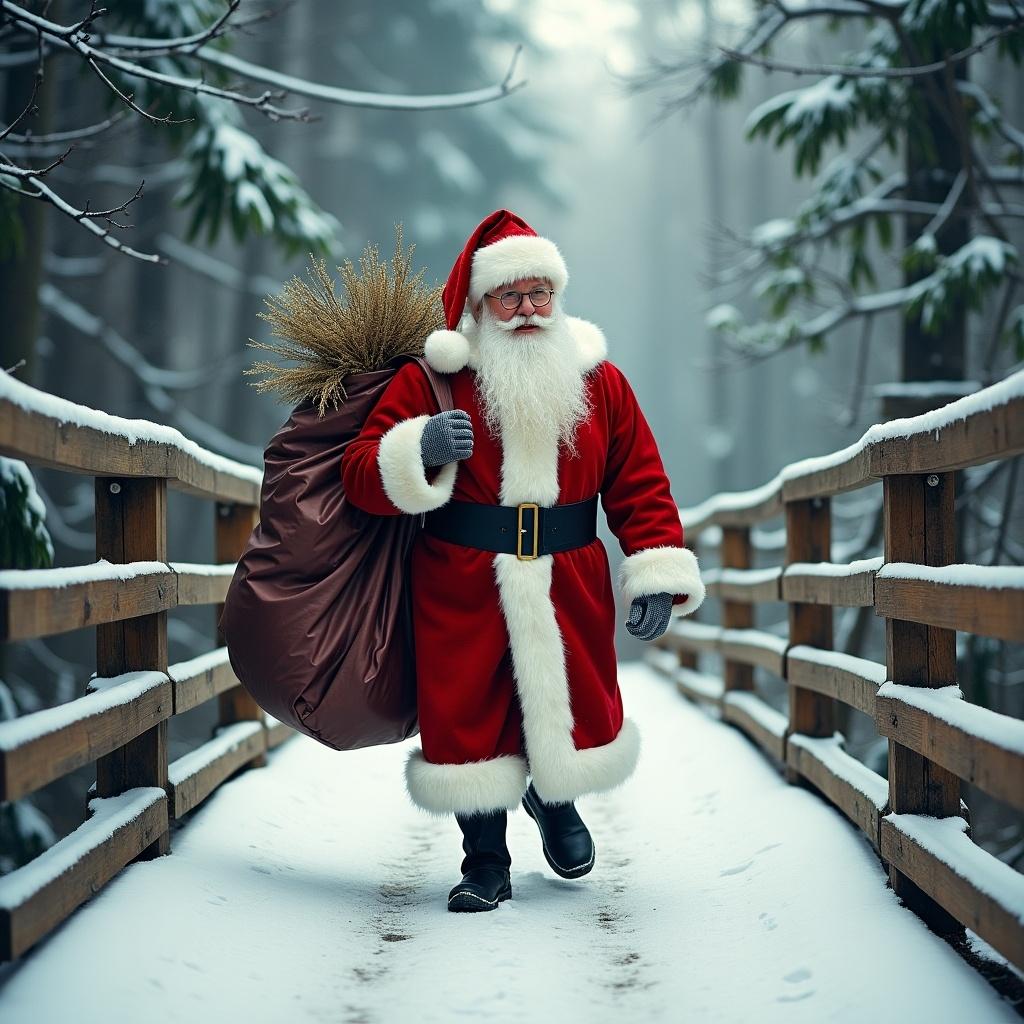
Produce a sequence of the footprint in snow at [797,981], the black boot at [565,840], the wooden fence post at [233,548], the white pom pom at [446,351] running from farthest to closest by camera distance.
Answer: the wooden fence post at [233,548] < the black boot at [565,840] < the white pom pom at [446,351] < the footprint in snow at [797,981]

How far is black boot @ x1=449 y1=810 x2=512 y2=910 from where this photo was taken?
131 inches

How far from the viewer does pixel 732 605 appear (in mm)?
6793

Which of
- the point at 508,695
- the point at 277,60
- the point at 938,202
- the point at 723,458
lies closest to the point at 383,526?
the point at 508,695

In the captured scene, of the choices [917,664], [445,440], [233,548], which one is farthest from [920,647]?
[233,548]

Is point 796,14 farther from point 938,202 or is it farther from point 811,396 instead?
point 811,396

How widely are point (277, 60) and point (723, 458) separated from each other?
15.2 meters

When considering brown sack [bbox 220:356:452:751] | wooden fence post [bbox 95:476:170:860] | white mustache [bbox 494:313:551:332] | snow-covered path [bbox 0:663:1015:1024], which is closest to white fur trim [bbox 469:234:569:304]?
white mustache [bbox 494:313:551:332]

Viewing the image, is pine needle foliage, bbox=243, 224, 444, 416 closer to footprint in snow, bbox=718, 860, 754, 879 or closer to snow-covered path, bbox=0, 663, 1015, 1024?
snow-covered path, bbox=0, 663, 1015, 1024

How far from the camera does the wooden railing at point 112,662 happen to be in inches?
95.4

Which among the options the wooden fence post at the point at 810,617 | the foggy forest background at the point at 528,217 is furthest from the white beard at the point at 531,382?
the wooden fence post at the point at 810,617

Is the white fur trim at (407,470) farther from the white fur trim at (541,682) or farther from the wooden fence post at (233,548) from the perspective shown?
the wooden fence post at (233,548)

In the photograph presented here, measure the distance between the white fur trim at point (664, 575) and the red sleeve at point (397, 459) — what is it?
24.0 inches

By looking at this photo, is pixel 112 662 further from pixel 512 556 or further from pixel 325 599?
pixel 512 556

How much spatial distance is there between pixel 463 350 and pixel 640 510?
0.74m
